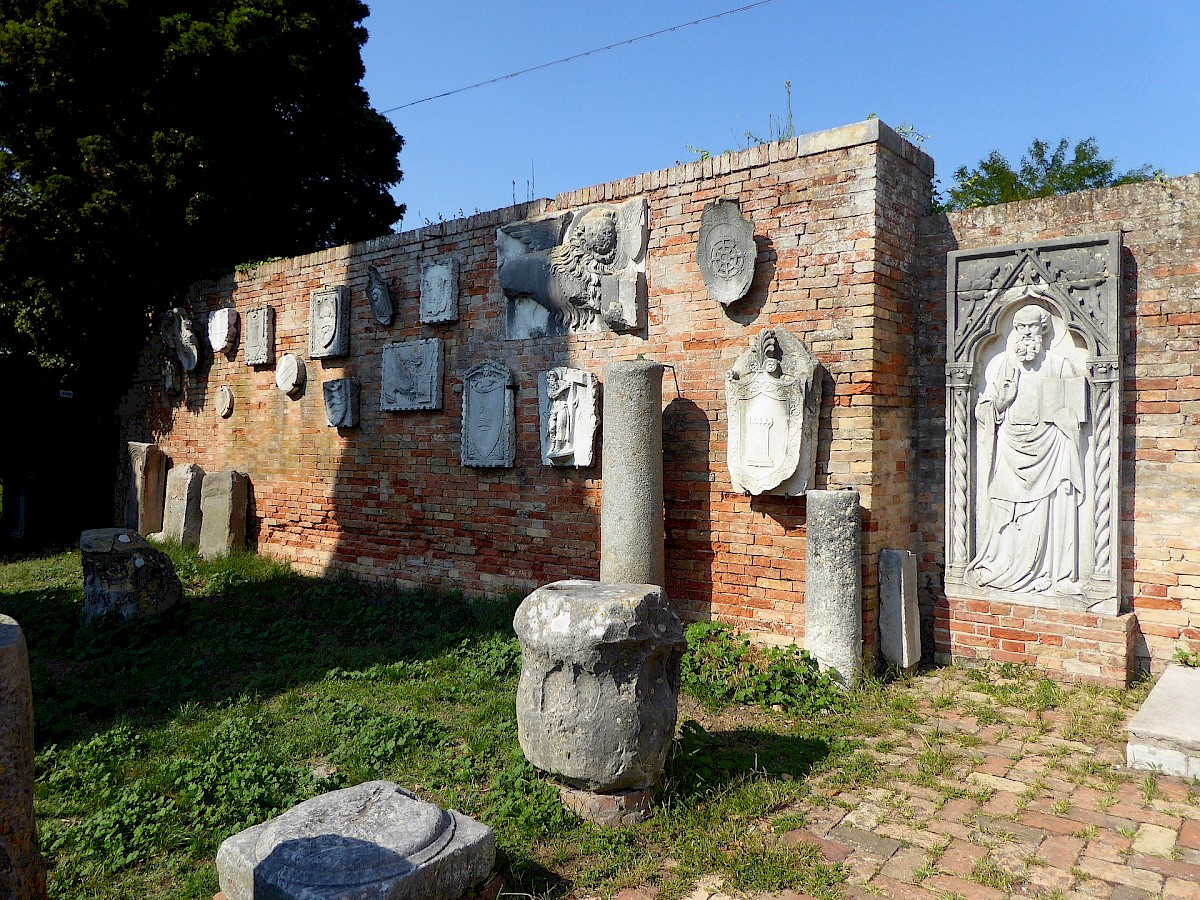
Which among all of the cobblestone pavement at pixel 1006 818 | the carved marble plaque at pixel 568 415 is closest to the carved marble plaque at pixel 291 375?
the carved marble plaque at pixel 568 415

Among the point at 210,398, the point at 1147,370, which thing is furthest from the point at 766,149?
the point at 210,398

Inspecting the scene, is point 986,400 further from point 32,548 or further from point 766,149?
point 32,548

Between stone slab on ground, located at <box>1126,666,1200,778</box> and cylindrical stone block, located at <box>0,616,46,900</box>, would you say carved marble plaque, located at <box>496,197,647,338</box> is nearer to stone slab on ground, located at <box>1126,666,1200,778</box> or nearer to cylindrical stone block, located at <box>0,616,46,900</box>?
stone slab on ground, located at <box>1126,666,1200,778</box>

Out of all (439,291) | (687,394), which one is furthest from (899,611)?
(439,291)

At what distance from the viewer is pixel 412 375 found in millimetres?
8289

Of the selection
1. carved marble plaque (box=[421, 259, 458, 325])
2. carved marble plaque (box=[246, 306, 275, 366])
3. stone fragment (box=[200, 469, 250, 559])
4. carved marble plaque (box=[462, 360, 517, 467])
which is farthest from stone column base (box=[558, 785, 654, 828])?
carved marble plaque (box=[246, 306, 275, 366])

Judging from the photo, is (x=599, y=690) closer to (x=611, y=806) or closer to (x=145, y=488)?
(x=611, y=806)

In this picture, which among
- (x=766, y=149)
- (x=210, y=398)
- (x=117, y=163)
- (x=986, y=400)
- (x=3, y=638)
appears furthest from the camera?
(x=210, y=398)

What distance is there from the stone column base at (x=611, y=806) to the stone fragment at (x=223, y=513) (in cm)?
738

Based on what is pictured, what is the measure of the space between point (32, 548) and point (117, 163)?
5071 mm

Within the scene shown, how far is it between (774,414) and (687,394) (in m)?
0.86

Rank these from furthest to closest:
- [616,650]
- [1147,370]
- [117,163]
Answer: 1. [117,163]
2. [1147,370]
3. [616,650]

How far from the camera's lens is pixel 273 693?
5.44 meters

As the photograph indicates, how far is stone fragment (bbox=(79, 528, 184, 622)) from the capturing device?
23.0 ft
